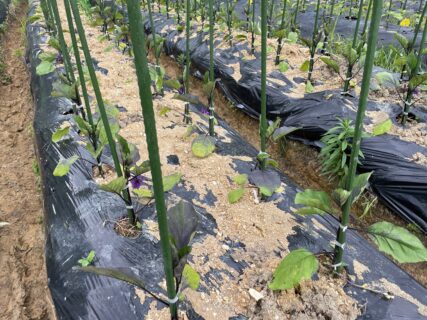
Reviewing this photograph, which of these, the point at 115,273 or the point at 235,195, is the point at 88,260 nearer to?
the point at 115,273

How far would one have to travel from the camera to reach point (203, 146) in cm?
280

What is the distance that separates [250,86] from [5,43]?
6.26m

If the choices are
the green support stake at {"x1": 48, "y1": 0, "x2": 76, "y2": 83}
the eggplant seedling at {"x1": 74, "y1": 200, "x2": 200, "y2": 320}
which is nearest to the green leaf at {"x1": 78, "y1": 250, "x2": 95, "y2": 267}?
the eggplant seedling at {"x1": 74, "y1": 200, "x2": 200, "y2": 320}

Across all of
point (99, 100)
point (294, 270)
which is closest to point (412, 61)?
point (294, 270)

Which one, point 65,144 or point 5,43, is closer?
point 65,144

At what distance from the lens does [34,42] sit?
5.68m

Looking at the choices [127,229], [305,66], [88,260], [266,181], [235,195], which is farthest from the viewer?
[305,66]

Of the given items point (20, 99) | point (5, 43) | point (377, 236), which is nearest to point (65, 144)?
point (377, 236)

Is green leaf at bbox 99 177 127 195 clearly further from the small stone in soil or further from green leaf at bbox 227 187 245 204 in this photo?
the small stone in soil

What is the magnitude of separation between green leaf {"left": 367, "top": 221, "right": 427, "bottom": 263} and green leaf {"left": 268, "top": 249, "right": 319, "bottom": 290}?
31cm

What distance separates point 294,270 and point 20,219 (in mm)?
2467

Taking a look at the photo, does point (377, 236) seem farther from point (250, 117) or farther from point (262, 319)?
point (250, 117)

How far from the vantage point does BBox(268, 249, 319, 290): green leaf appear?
1.55 metres

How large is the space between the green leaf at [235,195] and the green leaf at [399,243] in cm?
92
